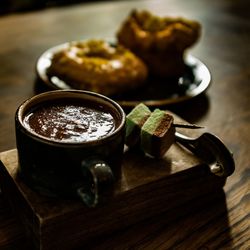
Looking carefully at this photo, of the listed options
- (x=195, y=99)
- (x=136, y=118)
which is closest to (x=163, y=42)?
(x=195, y=99)

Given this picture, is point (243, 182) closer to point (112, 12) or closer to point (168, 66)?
point (168, 66)

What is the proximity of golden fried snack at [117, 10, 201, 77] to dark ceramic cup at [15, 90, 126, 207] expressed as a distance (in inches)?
27.3

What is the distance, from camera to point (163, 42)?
1.41 metres

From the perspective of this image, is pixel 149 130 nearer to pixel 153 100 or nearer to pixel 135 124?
pixel 135 124

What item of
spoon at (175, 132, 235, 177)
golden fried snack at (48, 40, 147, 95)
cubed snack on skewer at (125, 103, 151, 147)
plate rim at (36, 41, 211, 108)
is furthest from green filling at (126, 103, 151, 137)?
golden fried snack at (48, 40, 147, 95)

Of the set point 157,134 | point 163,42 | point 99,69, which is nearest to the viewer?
point 157,134

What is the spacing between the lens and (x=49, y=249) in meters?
0.69

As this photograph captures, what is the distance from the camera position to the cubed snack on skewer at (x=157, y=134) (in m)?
Result: 0.78

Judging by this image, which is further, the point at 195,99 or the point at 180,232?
the point at 195,99

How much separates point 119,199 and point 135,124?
154 mm

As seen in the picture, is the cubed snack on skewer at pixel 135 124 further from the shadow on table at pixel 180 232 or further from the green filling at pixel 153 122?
the shadow on table at pixel 180 232

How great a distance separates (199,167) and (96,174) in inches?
10.1

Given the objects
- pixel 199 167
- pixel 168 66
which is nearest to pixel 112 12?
pixel 168 66

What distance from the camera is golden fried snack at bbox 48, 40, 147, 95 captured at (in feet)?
4.01
